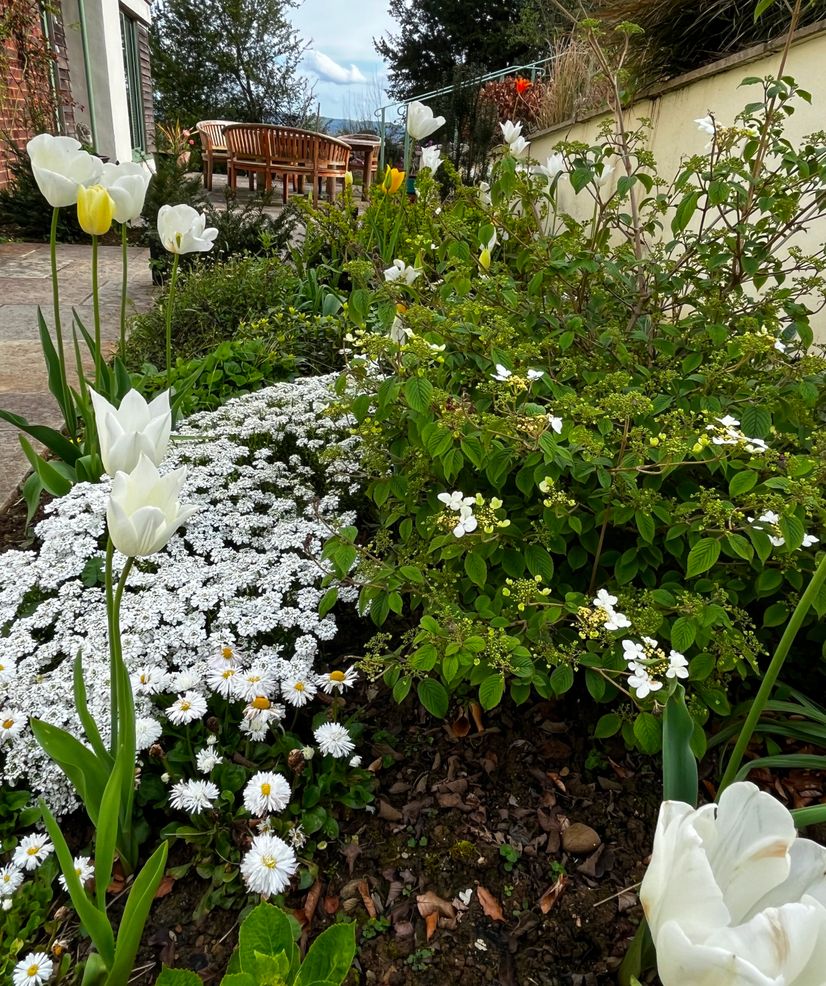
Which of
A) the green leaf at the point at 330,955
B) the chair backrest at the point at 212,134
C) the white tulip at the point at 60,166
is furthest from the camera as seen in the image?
the chair backrest at the point at 212,134

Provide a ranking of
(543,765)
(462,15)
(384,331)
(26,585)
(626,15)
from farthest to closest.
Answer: (462,15), (626,15), (384,331), (26,585), (543,765)

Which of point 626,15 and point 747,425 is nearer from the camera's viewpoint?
point 747,425

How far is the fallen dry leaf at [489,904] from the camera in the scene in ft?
3.95

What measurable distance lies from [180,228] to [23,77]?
24.6 feet

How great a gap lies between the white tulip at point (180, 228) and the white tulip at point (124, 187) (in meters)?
0.22

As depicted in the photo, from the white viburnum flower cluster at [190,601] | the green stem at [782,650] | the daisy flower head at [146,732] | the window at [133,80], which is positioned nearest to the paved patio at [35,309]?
the white viburnum flower cluster at [190,601]

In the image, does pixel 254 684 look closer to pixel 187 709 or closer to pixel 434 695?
pixel 187 709

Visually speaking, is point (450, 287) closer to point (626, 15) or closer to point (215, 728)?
point (215, 728)

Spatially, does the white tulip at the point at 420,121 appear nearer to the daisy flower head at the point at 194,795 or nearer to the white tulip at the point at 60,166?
the white tulip at the point at 60,166

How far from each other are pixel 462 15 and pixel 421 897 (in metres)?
25.7

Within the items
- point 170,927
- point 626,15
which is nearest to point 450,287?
point 170,927

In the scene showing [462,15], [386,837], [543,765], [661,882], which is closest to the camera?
[661,882]

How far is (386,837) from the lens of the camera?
1355 millimetres

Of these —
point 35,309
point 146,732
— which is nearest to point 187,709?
point 146,732
